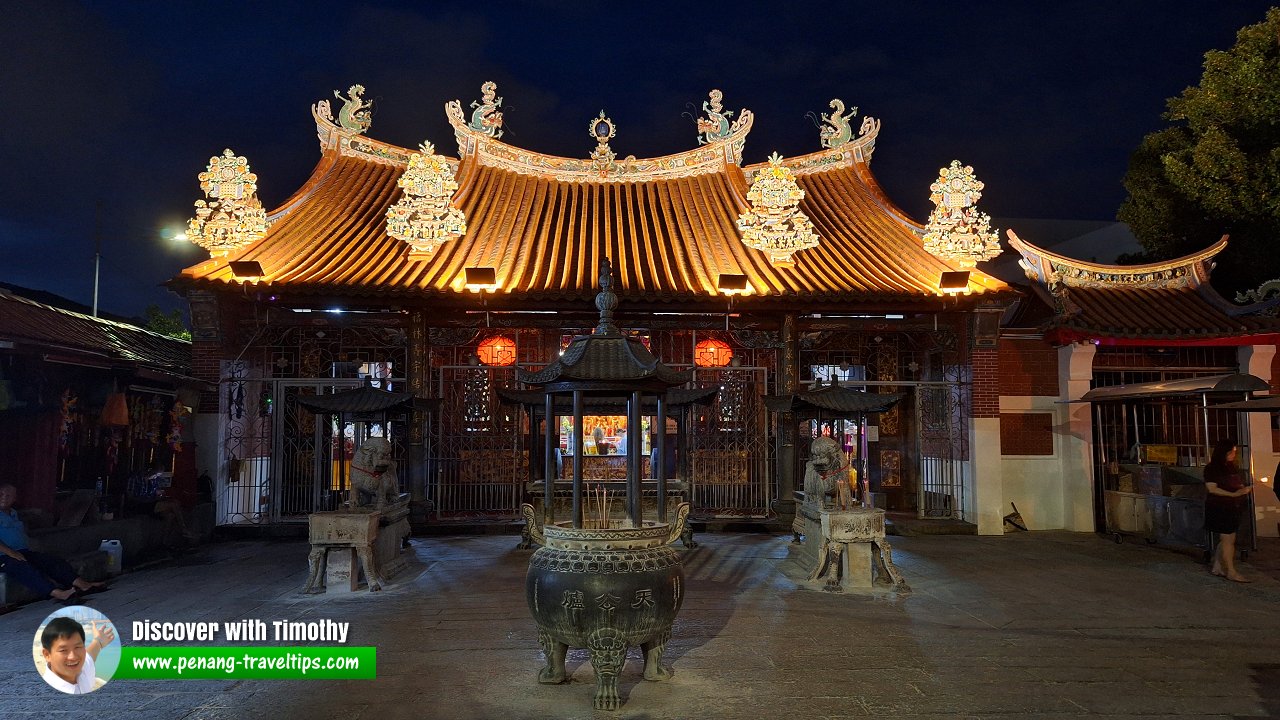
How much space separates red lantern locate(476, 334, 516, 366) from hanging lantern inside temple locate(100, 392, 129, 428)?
17.7 ft

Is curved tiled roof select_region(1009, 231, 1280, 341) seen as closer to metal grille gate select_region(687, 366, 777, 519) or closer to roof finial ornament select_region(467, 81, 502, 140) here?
metal grille gate select_region(687, 366, 777, 519)

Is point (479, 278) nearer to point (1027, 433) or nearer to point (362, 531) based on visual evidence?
point (362, 531)

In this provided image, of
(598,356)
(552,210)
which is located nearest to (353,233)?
(552,210)

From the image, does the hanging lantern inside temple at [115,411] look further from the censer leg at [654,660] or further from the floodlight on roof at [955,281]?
the floodlight on roof at [955,281]

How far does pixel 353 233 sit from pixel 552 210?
3708mm

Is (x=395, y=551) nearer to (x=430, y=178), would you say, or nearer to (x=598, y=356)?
(x=598, y=356)

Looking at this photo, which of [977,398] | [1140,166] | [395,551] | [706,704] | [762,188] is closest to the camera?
[706,704]

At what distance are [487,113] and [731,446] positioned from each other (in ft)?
27.3

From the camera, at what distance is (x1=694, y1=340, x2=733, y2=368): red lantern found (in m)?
13.9

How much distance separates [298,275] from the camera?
11641 millimetres

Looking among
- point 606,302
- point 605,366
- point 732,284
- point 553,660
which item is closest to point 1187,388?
point 732,284

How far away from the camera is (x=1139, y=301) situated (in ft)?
41.8

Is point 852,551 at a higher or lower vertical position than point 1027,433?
lower

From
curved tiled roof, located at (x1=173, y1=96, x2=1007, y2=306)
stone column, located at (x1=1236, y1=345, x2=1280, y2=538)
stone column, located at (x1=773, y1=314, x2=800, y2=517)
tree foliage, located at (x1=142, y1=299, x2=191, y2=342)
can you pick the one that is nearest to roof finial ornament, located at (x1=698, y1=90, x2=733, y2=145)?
curved tiled roof, located at (x1=173, y1=96, x2=1007, y2=306)
